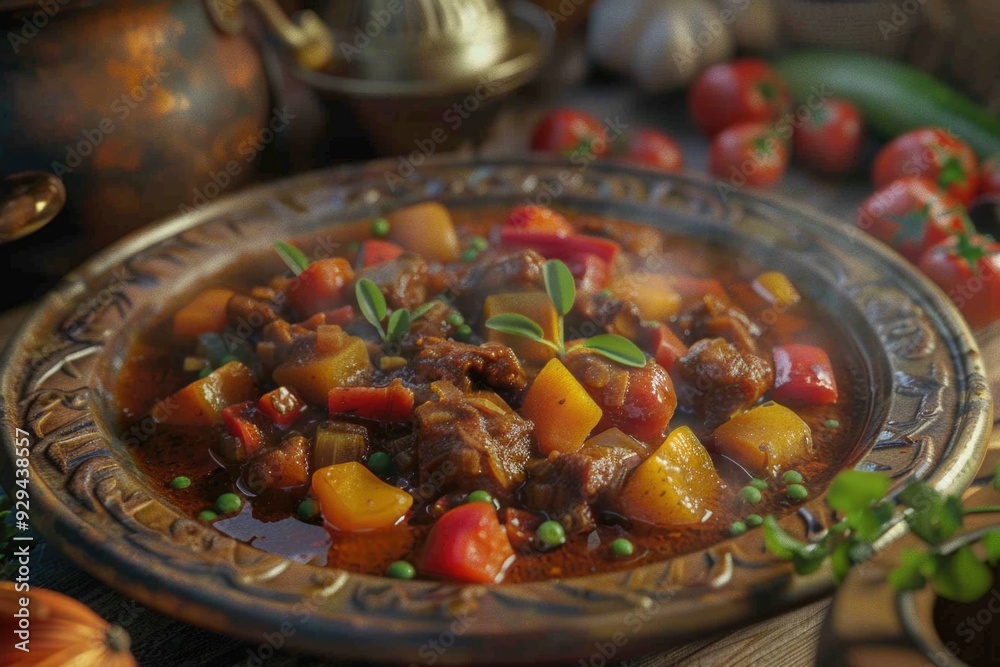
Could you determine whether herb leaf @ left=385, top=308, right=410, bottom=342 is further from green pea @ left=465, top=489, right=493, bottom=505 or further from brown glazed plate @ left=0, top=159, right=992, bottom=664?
brown glazed plate @ left=0, top=159, right=992, bottom=664

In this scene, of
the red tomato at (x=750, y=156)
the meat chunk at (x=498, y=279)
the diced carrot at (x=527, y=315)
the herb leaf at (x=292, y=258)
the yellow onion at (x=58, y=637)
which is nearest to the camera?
the yellow onion at (x=58, y=637)

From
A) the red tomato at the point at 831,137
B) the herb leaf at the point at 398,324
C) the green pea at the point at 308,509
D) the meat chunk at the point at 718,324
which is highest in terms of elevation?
the herb leaf at the point at 398,324

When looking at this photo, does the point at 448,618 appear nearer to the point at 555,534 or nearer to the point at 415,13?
the point at 555,534

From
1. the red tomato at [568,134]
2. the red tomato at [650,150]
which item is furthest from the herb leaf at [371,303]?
the red tomato at [650,150]

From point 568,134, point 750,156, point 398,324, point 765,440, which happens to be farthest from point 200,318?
point 750,156

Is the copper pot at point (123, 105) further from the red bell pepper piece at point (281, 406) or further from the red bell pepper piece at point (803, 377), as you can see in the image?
the red bell pepper piece at point (803, 377)
